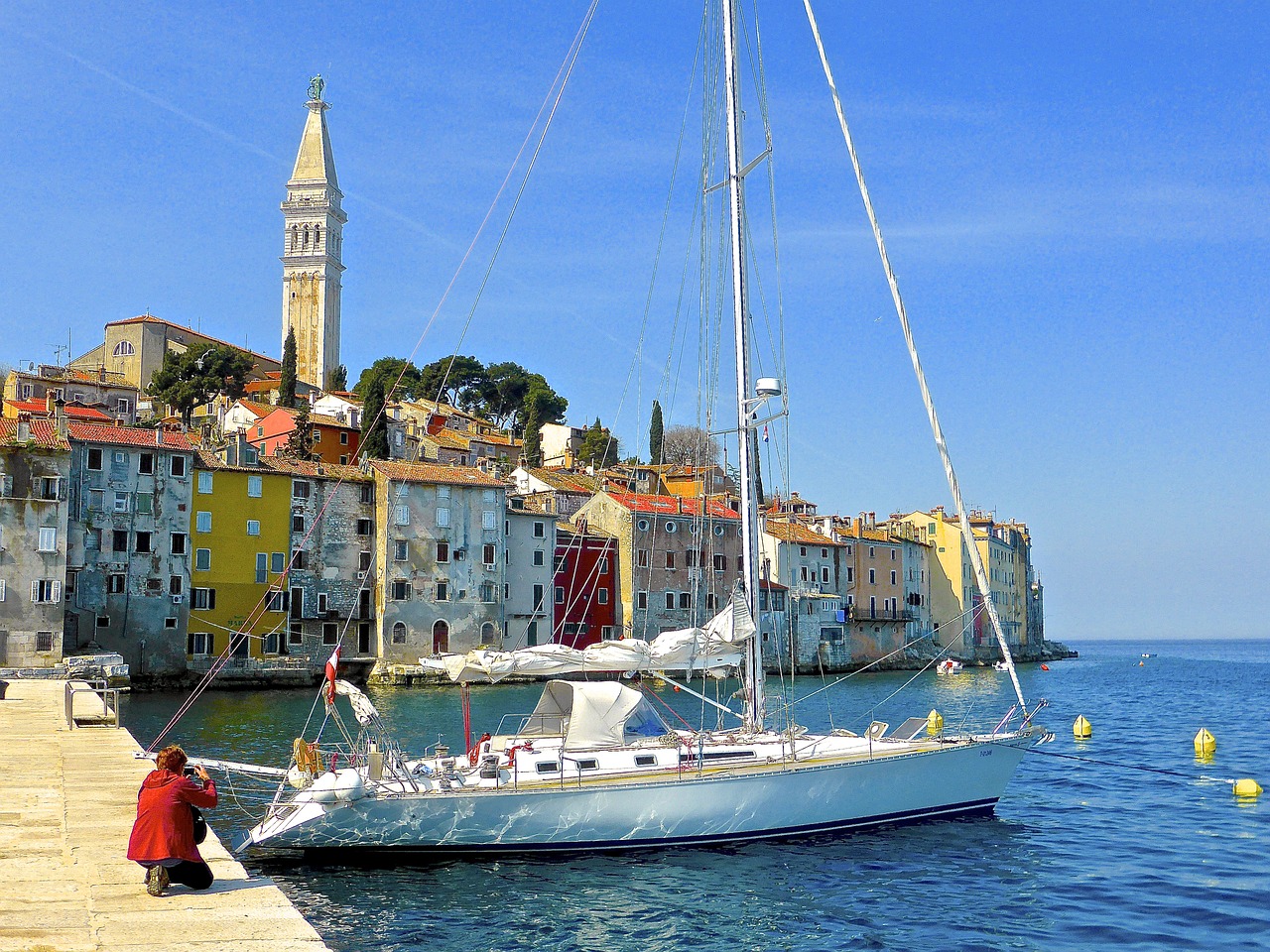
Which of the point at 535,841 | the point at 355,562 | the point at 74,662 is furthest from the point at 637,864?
the point at 355,562

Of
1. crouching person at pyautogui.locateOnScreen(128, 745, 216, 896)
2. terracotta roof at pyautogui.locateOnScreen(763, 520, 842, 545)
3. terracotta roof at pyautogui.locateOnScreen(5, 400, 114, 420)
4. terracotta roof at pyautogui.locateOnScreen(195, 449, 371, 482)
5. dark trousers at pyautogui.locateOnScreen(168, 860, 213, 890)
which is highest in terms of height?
terracotta roof at pyautogui.locateOnScreen(5, 400, 114, 420)

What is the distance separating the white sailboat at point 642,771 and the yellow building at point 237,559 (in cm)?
3883

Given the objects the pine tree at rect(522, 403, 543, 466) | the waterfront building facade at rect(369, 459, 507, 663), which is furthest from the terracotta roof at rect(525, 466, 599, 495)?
the pine tree at rect(522, 403, 543, 466)

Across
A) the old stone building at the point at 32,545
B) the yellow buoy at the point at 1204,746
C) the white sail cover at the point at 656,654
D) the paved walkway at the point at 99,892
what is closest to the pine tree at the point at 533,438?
the old stone building at the point at 32,545

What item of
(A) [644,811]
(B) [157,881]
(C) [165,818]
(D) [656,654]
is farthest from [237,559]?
(C) [165,818]

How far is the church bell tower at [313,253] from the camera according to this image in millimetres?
131875

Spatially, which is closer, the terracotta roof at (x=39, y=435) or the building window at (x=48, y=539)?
the building window at (x=48, y=539)

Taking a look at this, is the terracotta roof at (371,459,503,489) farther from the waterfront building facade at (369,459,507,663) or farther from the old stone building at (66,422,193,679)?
the old stone building at (66,422,193,679)

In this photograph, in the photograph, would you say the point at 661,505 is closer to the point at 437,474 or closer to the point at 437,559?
the point at 437,474

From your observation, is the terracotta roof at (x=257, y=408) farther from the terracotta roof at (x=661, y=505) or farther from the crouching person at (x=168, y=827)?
the crouching person at (x=168, y=827)

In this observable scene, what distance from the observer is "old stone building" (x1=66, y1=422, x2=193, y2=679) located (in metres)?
52.7

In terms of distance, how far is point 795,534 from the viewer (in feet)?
272

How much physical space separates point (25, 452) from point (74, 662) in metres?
9.54

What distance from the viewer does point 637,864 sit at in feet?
61.6
